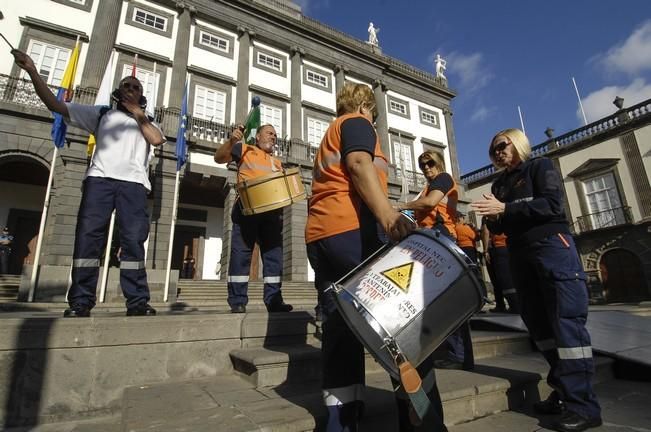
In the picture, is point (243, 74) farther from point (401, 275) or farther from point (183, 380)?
point (401, 275)

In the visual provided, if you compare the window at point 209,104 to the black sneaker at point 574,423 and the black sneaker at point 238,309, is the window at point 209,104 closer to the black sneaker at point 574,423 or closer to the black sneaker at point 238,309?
the black sneaker at point 238,309

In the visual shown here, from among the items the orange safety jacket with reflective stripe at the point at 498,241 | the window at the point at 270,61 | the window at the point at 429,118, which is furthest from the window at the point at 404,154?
the orange safety jacket with reflective stripe at the point at 498,241

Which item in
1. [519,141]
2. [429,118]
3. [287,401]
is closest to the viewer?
[287,401]

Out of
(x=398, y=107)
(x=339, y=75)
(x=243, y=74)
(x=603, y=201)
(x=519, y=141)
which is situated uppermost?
(x=339, y=75)

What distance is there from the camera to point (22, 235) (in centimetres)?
1231

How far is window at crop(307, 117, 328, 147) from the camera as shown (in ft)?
53.7

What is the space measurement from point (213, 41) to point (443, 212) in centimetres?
1544

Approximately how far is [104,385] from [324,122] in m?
15.9

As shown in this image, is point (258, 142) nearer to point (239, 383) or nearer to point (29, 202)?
point (239, 383)

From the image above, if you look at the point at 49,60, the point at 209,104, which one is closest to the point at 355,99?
the point at 209,104

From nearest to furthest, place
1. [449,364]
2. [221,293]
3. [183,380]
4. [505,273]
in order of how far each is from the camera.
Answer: [183,380]
[449,364]
[505,273]
[221,293]

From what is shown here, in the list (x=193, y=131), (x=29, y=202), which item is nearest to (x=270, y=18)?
(x=193, y=131)

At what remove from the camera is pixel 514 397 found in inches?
89.3

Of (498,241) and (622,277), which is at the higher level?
(498,241)
